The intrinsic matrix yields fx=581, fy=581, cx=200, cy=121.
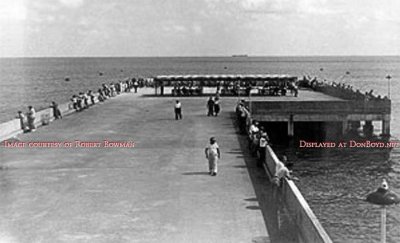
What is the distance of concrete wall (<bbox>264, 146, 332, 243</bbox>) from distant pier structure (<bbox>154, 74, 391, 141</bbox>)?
17.8 metres

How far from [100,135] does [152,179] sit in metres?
11.3

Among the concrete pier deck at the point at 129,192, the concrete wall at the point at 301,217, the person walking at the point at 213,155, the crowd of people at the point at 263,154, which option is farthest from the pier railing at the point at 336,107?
the concrete wall at the point at 301,217

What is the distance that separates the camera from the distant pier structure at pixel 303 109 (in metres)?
39.1

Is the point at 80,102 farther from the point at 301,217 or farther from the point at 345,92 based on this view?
the point at 301,217

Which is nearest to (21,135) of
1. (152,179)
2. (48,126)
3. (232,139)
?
(48,126)

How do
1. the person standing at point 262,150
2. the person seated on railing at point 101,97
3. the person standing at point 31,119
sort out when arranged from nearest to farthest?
the person standing at point 262,150
the person standing at point 31,119
the person seated on railing at point 101,97

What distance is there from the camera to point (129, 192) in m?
17.2

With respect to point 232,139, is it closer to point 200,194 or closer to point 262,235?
point 200,194

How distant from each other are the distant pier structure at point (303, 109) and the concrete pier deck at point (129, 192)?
33.3 ft

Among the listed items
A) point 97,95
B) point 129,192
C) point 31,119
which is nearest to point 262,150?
point 129,192

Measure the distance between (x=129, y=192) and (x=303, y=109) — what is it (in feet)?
78.9

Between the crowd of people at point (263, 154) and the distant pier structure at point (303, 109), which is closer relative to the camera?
the crowd of people at point (263, 154)

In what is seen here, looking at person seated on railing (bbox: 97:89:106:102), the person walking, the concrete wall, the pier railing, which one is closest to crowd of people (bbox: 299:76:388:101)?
the pier railing

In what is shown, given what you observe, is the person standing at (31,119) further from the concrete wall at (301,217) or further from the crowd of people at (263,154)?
the concrete wall at (301,217)
